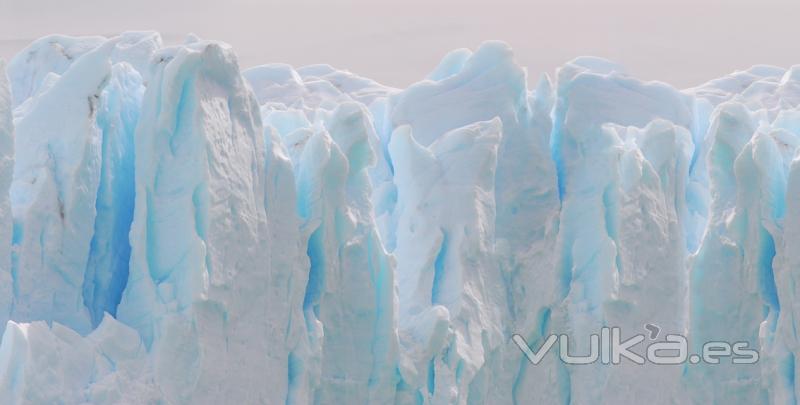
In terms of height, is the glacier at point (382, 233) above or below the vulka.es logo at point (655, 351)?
above

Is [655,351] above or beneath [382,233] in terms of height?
beneath

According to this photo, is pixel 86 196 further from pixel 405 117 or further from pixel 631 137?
pixel 631 137

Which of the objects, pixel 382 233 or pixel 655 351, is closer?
pixel 655 351

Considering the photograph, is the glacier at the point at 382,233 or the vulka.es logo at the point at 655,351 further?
the vulka.es logo at the point at 655,351

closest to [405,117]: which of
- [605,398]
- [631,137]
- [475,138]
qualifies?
[475,138]
